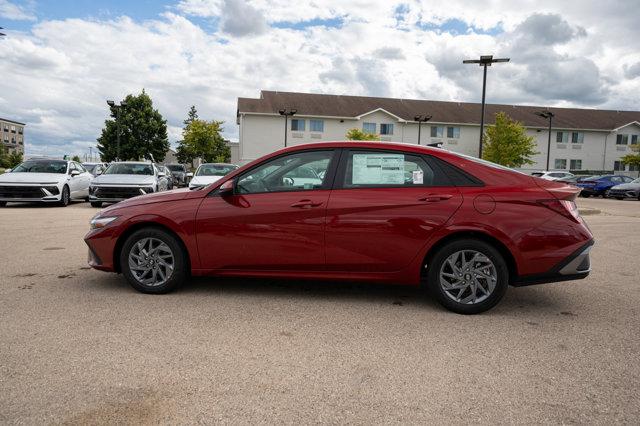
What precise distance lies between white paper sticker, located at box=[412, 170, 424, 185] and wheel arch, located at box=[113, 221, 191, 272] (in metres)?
2.34

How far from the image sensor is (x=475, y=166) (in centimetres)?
458

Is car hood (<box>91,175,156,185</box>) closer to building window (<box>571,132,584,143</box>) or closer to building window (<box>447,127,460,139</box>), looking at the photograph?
building window (<box>447,127,460,139</box>)

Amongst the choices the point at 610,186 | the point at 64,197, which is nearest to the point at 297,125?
the point at 610,186

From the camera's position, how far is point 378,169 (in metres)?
4.70

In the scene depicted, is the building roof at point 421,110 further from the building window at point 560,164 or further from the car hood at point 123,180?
the car hood at point 123,180

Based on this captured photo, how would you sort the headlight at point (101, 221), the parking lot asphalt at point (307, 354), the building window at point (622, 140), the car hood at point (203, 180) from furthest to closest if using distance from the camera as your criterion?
1. the building window at point (622, 140)
2. the car hood at point (203, 180)
3. the headlight at point (101, 221)
4. the parking lot asphalt at point (307, 354)

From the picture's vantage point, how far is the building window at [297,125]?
1950 inches

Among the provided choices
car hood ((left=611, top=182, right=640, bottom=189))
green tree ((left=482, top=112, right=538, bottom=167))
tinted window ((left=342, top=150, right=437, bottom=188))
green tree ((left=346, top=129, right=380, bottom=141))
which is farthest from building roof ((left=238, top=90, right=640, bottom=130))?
tinted window ((left=342, top=150, right=437, bottom=188))

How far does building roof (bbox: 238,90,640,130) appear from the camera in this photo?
5016 centimetres

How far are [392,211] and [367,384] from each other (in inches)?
72.0

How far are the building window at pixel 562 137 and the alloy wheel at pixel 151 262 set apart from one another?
5693 centimetres

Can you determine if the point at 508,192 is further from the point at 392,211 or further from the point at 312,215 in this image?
the point at 312,215

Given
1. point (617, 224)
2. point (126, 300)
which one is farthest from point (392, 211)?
point (617, 224)

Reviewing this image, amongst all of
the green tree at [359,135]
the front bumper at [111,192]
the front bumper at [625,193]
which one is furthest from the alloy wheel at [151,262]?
the green tree at [359,135]
